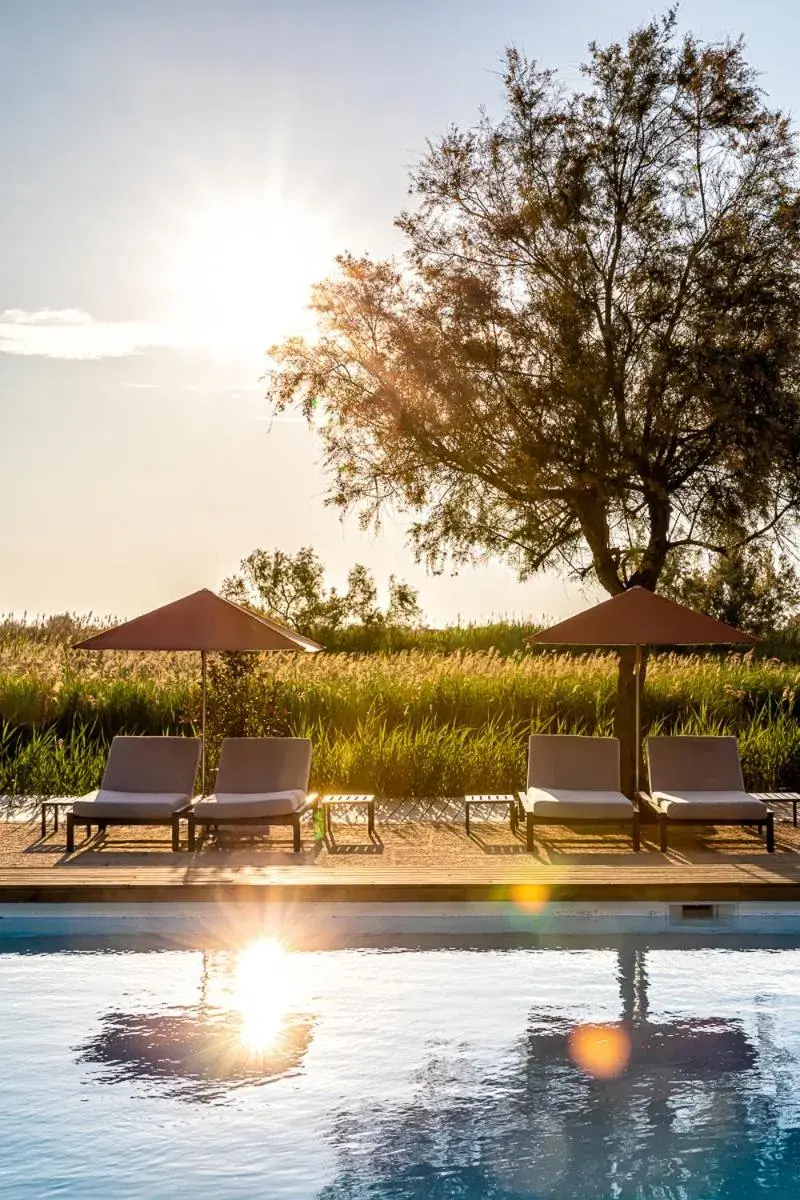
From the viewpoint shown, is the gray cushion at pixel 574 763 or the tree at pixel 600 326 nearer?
the gray cushion at pixel 574 763

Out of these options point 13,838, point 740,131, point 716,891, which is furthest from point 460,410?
point 716,891

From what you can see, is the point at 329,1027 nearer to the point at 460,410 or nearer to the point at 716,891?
the point at 716,891

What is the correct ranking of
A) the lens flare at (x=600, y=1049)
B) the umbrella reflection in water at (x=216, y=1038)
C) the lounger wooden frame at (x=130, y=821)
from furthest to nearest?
the lounger wooden frame at (x=130, y=821) < the lens flare at (x=600, y=1049) < the umbrella reflection in water at (x=216, y=1038)

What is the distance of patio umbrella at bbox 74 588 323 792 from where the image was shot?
975 centimetres

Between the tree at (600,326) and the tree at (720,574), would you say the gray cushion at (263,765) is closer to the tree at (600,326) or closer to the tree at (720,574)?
the tree at (600,326)

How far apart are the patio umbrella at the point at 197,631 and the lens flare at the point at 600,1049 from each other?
4202mm

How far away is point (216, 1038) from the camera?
645 cm

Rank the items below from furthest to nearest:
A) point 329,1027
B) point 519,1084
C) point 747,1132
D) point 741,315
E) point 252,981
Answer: point 741,315 → point 252,981 → point 329,1027 → point 519,1084 → point 747,1132

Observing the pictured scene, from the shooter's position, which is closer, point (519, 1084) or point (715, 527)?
point (519, 1084)

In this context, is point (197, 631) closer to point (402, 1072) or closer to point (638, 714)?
point (638, 714)

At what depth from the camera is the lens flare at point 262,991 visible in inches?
257

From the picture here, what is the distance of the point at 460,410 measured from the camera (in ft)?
58.1

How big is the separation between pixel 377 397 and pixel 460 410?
57.6 inches

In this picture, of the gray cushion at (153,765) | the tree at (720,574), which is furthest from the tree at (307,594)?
the gray cushion at (153,765)
